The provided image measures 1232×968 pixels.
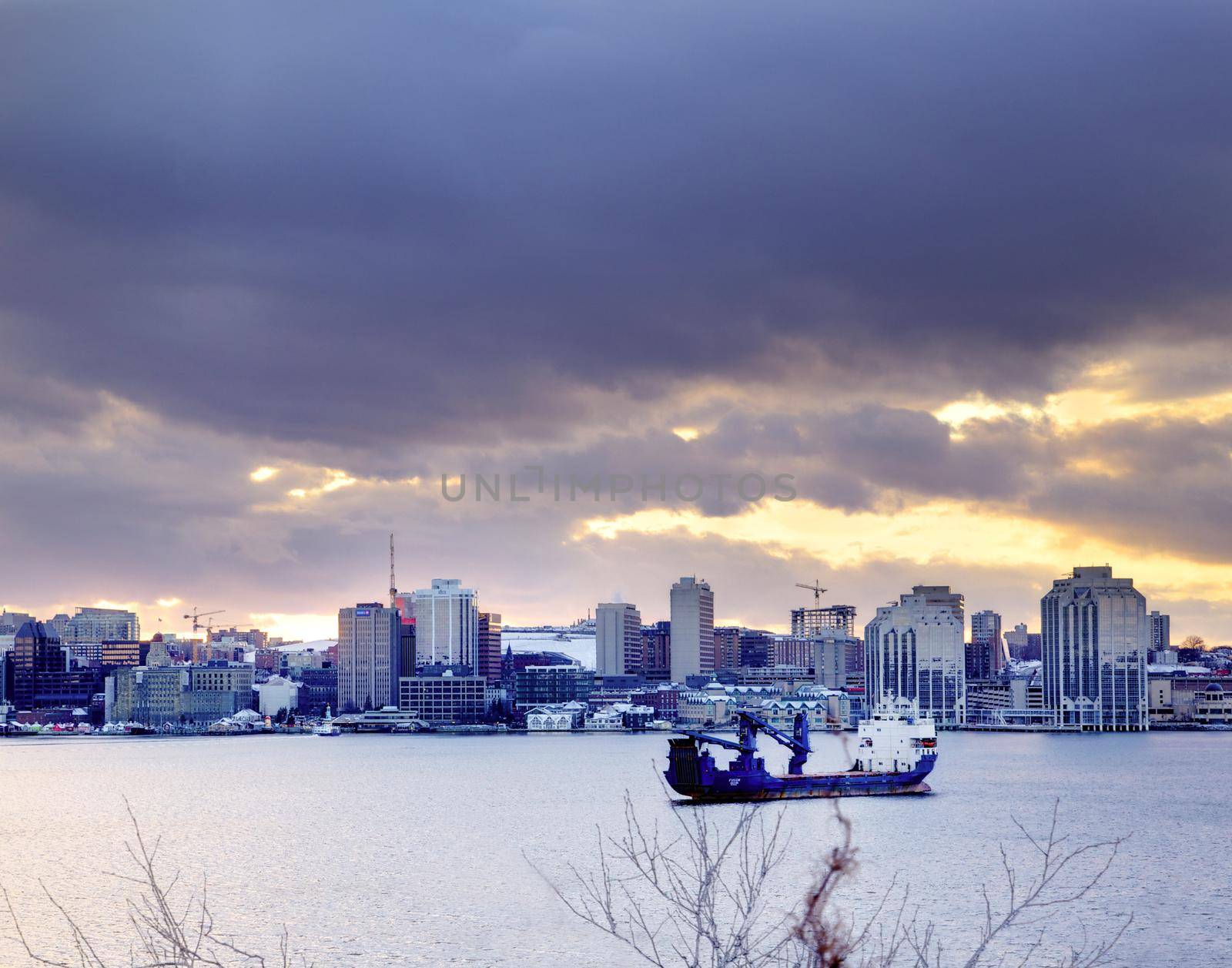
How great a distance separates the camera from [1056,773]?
3179 inches

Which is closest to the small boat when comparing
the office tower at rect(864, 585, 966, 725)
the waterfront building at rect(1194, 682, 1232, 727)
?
the office tower at rect(864, 585, 966, 725)

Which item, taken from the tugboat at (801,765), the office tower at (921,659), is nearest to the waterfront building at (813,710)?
the office tower at (921,659)

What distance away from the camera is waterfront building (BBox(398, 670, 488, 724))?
16838 cm

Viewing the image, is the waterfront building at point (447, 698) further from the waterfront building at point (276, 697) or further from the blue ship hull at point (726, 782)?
the blue ship hull at point (726, 782)

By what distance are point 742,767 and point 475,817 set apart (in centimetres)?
949

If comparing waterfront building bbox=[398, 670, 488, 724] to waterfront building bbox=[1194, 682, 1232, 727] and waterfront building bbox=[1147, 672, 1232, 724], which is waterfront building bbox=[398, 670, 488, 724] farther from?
waterfront building bbox=[1194, 682, 1232, 727]

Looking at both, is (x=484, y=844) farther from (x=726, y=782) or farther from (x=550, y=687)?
(x=550, y=687)

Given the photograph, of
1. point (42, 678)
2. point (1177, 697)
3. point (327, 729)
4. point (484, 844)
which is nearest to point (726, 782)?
point (484, 844)

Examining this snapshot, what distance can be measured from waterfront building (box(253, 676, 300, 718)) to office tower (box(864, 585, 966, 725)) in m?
67.8

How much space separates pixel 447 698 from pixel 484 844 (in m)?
127

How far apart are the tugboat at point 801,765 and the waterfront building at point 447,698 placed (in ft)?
347

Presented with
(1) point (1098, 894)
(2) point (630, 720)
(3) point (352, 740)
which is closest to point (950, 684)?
(2) point (630, 720)

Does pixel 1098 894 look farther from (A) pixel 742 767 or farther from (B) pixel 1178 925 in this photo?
(A) pixel 742 767

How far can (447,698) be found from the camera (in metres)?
169
